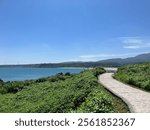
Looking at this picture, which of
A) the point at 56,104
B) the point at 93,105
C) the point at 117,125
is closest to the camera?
the point at 117,125

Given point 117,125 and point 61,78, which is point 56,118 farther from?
point 61,78

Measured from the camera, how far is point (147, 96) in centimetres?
1447

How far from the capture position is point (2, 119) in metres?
8.82

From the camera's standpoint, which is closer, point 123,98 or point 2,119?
point 2,119

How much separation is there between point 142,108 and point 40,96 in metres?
10.9

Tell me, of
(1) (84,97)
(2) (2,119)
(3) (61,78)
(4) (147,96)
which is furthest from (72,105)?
(3) (61,78)

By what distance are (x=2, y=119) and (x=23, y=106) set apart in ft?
33.5

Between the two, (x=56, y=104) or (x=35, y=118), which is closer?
(x=35, y=118)

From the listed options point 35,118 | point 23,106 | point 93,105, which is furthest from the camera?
point 23,106

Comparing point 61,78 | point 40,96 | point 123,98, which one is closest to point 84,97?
point 123,98

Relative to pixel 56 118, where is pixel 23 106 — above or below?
below

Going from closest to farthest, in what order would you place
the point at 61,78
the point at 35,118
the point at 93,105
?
the point at 35,118, the point at 93,105, the point at 61,78

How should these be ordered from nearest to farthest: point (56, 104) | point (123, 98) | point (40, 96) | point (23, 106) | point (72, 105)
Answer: point (123, 98)
point (72, 105)
point (56, 104)
point (23, 106)
point (40, 96)

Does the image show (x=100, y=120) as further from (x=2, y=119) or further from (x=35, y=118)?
(x=2, y=119)
